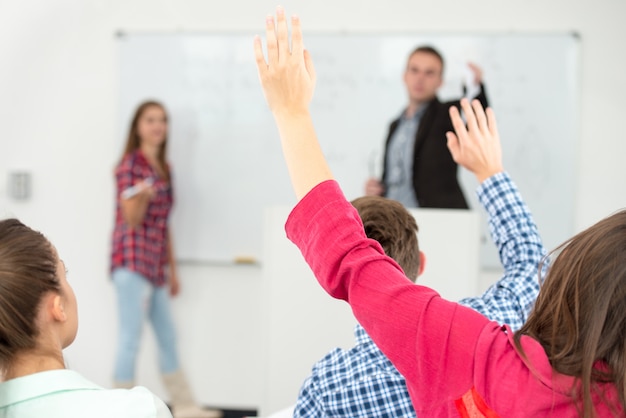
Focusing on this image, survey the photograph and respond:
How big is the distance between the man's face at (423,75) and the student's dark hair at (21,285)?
264cm

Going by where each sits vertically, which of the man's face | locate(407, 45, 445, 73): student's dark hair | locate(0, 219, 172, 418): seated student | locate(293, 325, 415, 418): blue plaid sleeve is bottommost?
locate(293, 325, 415, 418): blue plaid sleeve

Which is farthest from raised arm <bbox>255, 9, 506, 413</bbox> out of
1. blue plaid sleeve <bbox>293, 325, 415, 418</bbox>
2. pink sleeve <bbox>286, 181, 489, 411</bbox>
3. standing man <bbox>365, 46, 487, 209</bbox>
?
standing man <bbox>365, 46, 487, 209</bbox>

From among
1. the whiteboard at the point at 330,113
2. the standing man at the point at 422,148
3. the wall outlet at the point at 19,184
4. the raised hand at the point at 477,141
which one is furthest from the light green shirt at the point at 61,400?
the wall outlet at the point at 19,184

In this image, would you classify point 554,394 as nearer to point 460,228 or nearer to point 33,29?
point 460,228

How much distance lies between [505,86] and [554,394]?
2973 millimetres

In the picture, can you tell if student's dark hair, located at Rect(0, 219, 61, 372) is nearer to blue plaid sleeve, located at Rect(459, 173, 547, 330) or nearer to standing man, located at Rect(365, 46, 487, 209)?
blue plaid sleeve, located at Rect(459, 173, 547, 330)

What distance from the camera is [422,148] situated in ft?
11.1

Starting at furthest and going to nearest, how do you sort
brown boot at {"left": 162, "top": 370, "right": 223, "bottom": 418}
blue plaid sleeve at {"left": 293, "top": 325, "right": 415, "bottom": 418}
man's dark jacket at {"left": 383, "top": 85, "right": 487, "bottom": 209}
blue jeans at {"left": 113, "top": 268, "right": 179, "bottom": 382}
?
brown boot at {"left": 162, "top": 370, "right": 223, "bottom": 418} → blue jeans at {"left": 113, "top": 268, "right": 179, "bottom": 382} → man's dark jacket at {"left": 383, "top": 85, "right": 487, "bottom": 209} → blue plaid sleeve at {"left": 293, "top": 325, "right": 415, "bottom": 418}

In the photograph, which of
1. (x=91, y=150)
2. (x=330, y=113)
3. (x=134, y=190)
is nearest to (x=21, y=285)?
(x=134, y=190)

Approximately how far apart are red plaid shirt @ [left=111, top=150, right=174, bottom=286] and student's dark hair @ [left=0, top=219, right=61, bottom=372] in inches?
93.7

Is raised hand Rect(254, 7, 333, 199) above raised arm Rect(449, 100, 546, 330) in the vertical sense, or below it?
above

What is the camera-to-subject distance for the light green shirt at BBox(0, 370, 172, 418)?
1.03m

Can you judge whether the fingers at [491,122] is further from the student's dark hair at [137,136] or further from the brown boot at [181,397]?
the brown boot at [181,397]

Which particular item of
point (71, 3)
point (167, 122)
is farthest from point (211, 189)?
point (71, 3)
